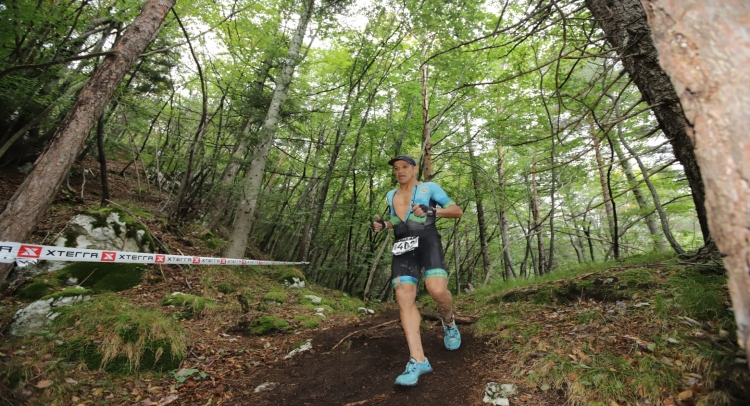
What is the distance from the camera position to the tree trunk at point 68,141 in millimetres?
3578

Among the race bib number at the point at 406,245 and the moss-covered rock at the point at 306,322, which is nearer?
the race bib number at the point at 406,245

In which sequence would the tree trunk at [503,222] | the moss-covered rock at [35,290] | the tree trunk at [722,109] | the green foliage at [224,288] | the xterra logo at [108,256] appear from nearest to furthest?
the tree trunk at [722,109], the xterra logo at [108,256], the moss-covered rock at [35,290], the green foliage at [224,288], the tree trunk at [503,222]

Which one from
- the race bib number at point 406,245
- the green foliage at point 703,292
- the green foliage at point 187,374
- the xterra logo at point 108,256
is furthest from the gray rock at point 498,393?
the xterra logo at point 108,256

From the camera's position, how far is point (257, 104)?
9273mm

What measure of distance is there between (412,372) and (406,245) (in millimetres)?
1182

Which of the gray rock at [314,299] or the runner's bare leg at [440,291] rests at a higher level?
the runner's bare leg at [440,291]

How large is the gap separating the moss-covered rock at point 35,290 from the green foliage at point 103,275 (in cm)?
25

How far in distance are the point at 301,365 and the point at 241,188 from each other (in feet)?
18.4

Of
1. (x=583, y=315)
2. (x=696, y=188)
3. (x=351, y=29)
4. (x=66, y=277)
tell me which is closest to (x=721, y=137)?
(x=696, y=188)

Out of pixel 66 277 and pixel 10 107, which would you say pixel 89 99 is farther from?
pixel 10 107

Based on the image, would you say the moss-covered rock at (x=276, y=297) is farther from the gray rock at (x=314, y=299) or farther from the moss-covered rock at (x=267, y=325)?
the moss-covered rock at (x=267, y=325)

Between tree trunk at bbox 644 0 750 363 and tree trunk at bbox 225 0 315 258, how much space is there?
28.0ft

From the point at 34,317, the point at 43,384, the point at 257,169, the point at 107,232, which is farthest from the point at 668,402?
the point at 257,169

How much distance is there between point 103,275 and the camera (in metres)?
5.48
